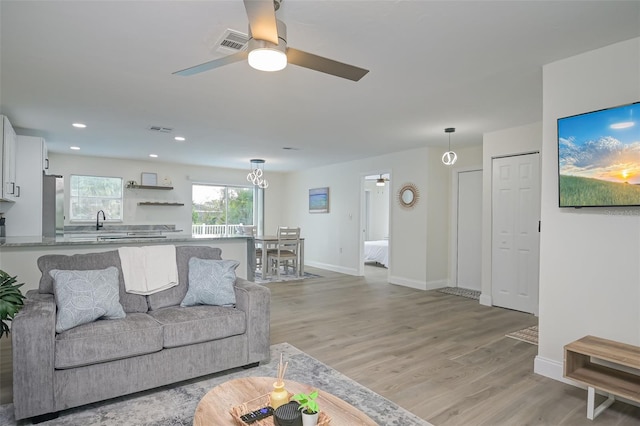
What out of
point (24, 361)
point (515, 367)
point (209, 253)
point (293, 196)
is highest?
point (293, 196)

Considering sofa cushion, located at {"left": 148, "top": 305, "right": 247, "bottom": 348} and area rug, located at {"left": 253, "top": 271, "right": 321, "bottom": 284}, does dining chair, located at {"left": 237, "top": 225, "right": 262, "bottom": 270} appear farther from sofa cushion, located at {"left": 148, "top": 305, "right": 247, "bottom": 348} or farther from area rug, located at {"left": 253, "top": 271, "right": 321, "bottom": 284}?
sofa cushion, located at {"left": 148, "top": 305, "right": 247, "bottom": 348}

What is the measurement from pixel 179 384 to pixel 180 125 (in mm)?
3327

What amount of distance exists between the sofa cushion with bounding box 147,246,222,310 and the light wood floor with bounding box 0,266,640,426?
3.46 ft

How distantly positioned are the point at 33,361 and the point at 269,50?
2185mm

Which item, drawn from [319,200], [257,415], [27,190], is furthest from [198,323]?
[319,200]

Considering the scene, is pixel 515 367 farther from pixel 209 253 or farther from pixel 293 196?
pixel 293 196

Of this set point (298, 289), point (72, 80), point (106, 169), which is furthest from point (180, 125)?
point (106, 169)

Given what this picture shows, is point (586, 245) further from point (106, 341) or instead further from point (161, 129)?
point (161, 129)

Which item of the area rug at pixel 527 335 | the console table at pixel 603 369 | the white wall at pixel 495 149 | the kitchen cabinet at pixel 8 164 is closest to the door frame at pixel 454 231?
the white wall at pixel 495 149

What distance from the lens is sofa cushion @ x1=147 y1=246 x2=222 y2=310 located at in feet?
9.78

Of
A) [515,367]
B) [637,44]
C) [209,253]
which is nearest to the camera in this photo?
[637,44]

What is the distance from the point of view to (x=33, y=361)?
2055 millimetres

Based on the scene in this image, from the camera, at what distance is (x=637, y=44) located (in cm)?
239

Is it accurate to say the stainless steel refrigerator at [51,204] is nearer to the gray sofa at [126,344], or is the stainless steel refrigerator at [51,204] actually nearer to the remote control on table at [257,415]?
the gray sofa at [126,344]
